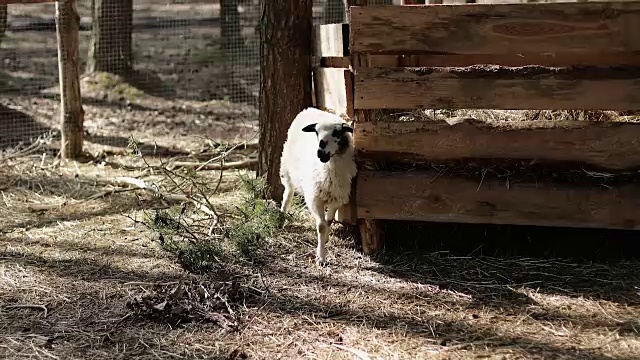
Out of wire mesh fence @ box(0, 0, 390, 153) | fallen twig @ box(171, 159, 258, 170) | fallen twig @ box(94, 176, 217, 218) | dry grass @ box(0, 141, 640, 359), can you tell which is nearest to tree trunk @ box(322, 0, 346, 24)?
wire mesh fence @ box(0, 0, 390, 153)

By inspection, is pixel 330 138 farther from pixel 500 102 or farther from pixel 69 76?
pixel 69 76

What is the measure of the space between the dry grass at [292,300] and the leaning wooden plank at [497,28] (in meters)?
1.42

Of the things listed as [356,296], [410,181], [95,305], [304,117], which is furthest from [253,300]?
[304,117]

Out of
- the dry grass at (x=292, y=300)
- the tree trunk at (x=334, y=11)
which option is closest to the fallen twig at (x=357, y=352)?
the dry grass at (x=292, y=300)

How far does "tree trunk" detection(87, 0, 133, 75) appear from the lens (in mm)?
10172

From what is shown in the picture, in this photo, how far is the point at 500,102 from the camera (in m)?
4.52

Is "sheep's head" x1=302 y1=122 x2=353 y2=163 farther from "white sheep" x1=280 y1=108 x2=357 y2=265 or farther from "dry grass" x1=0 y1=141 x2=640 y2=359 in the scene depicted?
"dry grass" x1=0 y1=141 x2=640 y2=359

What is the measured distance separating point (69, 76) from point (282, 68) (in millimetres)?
3141

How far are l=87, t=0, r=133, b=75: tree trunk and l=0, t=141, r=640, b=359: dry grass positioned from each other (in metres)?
5.05

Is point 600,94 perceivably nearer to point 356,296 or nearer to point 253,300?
point 356,296

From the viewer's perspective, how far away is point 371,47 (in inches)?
181

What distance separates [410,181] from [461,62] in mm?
1029

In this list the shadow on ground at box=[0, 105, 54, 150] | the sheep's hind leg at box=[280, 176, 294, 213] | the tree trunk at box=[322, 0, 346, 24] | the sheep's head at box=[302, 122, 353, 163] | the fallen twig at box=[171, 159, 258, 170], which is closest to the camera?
the sheep's head at box=[302, 122, 353, 163]

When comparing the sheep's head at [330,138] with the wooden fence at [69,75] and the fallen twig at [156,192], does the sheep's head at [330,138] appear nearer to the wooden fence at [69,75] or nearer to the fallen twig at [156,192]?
the fallen twig at [156,192]
